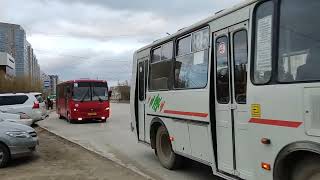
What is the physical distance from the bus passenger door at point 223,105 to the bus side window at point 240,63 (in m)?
0.22

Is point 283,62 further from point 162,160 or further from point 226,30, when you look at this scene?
point 162,160

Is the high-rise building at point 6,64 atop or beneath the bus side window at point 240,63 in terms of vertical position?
atop

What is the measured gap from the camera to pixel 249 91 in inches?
258

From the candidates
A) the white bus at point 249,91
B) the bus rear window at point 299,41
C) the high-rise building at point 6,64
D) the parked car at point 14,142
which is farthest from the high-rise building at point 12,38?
the bus rear window at point 299,41

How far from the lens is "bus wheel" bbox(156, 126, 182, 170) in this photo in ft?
34.0

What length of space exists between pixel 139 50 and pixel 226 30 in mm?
5407

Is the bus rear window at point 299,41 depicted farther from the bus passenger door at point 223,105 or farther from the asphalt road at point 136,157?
the asphalt road at point 136,157

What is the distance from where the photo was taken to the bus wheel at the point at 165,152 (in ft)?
34.0

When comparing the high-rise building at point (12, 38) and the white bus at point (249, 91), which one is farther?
the high-rise building at point (12, 38)

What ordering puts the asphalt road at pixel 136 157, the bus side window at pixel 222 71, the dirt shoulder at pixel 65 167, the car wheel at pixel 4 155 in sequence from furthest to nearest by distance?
the car wheel at pixel 4 155
the asphalt road at pixel 136 157
the dirt shoulder at pixel 65 167
the bus side window at pixel 222 71

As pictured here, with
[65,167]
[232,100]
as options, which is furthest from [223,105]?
[65,167]

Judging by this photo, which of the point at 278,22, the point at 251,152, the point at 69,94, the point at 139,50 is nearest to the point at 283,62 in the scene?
the point at 278,22

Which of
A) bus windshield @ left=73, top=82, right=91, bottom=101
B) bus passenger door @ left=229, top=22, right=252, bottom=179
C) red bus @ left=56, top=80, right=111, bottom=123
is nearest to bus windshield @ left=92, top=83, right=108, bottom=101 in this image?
red bus @ left=56, top=80, right=111, bottom=123

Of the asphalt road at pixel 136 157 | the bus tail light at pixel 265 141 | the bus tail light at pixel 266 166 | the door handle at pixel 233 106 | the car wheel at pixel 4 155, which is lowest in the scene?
the asphalt road at pixel 136 157
